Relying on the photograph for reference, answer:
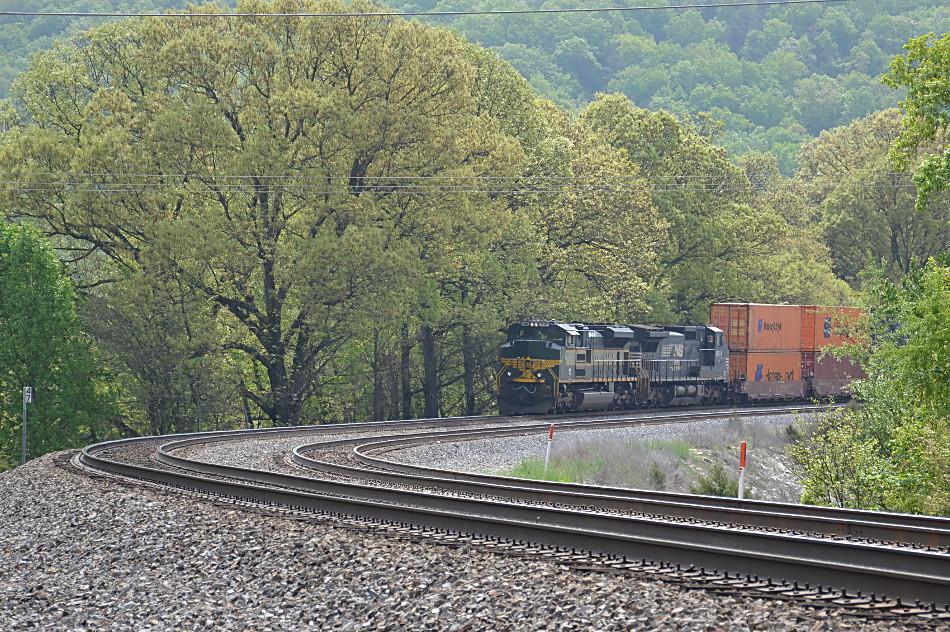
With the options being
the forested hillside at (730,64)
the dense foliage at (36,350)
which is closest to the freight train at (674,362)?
the dense foliage at (36,350)

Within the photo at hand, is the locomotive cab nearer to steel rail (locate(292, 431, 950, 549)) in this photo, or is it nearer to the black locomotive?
the black locomotive

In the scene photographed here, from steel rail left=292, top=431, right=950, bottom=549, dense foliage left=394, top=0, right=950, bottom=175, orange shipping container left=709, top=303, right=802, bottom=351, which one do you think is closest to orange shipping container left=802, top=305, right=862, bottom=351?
orange shipping container left=709, top=303, right=802, bottom=351

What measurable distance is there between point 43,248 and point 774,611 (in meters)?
33.9

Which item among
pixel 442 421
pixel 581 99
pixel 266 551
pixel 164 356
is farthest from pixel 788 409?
pixel 581 99

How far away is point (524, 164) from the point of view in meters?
44.5

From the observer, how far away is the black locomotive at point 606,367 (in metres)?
36.5

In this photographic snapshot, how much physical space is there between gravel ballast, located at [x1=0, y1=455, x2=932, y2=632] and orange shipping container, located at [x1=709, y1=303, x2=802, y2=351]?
3279 cm

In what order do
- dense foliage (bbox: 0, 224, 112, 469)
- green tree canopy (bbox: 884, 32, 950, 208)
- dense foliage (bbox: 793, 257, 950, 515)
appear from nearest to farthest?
dense foliage (bbox: 793, 257, 950, 515)
green tree canopy (bbox: 884, 32, 950, 208)
dense foliage (bbox: 0, 224, 112, 469)

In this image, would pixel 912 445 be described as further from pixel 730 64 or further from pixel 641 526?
pixel 730 64

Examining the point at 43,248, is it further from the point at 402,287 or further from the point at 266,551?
the point at 266,551

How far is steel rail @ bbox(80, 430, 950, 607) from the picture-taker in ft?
28.0

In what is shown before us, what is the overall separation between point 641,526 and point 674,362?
3038 centimetres

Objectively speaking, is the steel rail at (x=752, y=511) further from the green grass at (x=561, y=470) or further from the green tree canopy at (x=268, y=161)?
the green tree canopy at (x=268, y=161)

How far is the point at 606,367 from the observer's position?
38719mm
